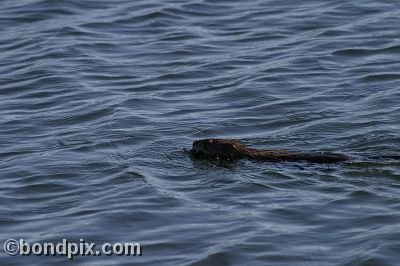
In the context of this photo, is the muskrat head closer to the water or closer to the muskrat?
the muskrat

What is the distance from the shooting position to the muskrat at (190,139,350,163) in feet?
33.3

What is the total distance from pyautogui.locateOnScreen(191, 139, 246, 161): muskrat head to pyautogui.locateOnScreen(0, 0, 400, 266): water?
11 cm

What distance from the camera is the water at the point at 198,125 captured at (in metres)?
8.85

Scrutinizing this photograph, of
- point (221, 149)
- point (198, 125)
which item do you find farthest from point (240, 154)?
point (198, 125)

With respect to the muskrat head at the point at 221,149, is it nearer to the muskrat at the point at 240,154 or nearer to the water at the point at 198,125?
the muskrat at the point at 240,154

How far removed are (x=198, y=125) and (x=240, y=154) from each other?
1423 mm

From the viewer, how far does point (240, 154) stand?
34.1ft

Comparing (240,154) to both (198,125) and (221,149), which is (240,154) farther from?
(198,125)

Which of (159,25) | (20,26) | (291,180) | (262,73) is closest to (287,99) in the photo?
(262,73)

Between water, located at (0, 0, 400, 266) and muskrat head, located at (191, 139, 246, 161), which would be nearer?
water, located at (0, 0, 400, 266)

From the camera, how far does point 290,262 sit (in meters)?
8.22

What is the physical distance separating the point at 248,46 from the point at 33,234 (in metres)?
6.38

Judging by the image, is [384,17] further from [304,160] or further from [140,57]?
[304,160]

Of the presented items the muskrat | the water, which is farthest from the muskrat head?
the water
